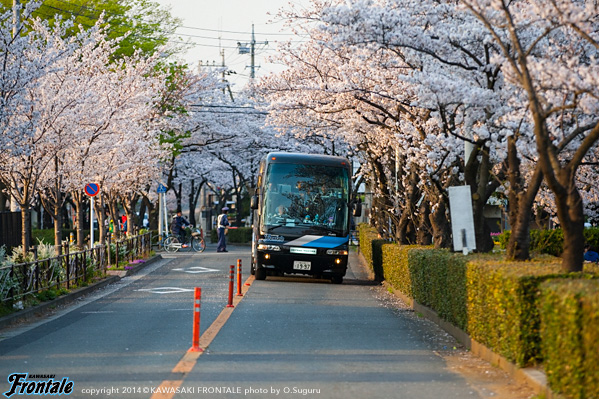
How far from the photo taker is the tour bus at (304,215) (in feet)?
74.6

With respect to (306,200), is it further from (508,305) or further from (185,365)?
(508,305)

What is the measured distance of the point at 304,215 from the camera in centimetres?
2297

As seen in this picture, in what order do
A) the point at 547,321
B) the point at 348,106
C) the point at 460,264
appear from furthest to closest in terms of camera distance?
the point at 348,106 < the point at 460,264 < the point at 547,321

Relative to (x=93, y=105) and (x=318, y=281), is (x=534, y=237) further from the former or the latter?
(x=93, y=105)

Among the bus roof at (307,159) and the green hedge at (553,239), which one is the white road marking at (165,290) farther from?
the green hedge at (553,239)

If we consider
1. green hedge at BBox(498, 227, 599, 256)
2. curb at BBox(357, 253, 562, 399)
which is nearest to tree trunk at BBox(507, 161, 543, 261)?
curb at BBox(357, 253, 562, 399)

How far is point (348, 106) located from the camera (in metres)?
19.7

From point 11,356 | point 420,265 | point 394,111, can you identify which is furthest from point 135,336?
point 394,111

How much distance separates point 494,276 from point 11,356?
602 centimetres

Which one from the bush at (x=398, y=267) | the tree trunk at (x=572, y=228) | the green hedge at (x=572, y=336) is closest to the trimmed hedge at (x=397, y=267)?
the bush at (x=398, y=267)

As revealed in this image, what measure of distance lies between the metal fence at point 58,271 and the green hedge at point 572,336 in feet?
33.5

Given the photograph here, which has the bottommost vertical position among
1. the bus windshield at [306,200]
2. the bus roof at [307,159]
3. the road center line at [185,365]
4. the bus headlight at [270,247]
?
the road center line at [185,365]

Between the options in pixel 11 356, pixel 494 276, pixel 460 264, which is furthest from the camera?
pixel 460 264

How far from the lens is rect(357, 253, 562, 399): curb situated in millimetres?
7923
